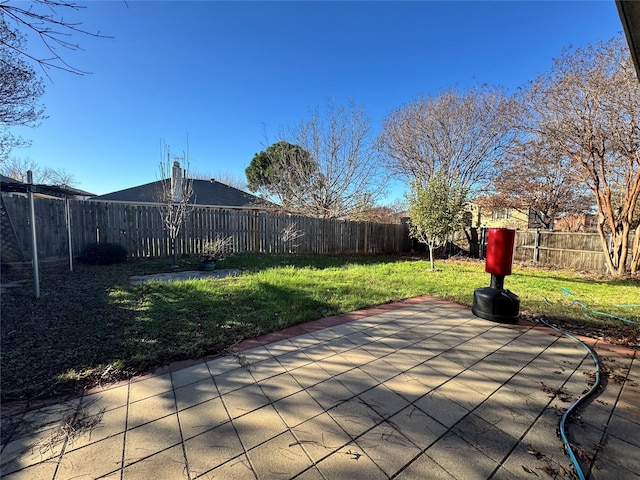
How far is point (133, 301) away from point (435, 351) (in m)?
3.94

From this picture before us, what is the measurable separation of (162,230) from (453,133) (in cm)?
1274

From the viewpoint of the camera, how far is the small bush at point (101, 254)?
20.0ft

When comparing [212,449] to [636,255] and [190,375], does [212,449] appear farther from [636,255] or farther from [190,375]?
[636,255]

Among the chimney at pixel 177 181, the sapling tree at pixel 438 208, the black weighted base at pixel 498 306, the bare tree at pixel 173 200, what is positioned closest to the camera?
the black weighted base at pixel 498 306

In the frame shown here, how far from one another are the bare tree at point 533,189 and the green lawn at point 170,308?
651 centimetres

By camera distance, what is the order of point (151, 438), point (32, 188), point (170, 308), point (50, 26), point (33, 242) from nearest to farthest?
point (151, 438)
point (50, 26)
point (170, 308)
point (33, 242)
point (32, 188)

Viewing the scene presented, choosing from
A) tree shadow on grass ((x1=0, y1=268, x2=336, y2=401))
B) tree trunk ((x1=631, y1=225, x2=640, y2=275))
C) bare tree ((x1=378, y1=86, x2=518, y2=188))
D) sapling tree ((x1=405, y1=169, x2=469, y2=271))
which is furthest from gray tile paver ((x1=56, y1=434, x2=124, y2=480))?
bare tree ((x1=378, y1=86, x2=518, y2=188))

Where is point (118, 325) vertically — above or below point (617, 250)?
below

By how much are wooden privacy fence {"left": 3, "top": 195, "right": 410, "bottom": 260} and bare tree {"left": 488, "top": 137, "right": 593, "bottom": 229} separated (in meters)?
6.21

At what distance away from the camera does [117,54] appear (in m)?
4.11

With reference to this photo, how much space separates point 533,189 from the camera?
40.8ft

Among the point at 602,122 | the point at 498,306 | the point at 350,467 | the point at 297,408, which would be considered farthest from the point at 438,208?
the point at 350,467

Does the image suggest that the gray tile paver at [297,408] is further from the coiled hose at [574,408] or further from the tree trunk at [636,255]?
the tree trunk at [636,255]

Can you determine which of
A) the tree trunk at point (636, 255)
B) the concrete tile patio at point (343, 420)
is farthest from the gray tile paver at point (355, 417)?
the tree trunk at point (636, 255)
